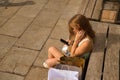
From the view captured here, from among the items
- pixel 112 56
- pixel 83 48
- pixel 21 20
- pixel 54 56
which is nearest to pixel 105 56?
pixel 112 56

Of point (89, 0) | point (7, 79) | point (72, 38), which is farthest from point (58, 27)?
point (7, 79)

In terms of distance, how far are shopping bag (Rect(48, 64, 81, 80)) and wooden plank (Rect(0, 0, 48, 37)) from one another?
7.73ft

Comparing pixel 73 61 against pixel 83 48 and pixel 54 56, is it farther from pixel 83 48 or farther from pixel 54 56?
pixel 54 56

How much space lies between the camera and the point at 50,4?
7.38 meters

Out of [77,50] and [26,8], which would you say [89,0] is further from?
[77,50]

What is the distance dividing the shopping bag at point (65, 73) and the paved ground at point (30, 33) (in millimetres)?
833

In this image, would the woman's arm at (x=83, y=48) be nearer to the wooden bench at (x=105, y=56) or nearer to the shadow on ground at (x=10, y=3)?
the wooden bench at (x=105, y=56)

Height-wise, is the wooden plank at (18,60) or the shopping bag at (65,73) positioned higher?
the shopping bag at (65,73)

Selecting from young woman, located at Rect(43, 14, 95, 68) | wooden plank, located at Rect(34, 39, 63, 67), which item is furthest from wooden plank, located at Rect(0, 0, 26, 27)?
young woman, located at Rect(43, 14, 95, 68)

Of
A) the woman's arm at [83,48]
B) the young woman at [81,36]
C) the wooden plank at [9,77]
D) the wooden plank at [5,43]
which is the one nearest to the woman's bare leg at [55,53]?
the young woman at [81,36]

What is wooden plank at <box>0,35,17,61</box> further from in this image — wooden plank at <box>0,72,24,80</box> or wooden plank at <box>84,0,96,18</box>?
wooden plank at <box>84,0,96,18</box>

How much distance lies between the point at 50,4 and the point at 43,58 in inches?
112

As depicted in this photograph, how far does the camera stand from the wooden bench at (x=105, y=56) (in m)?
3.60

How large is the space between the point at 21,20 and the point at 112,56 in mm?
3208
